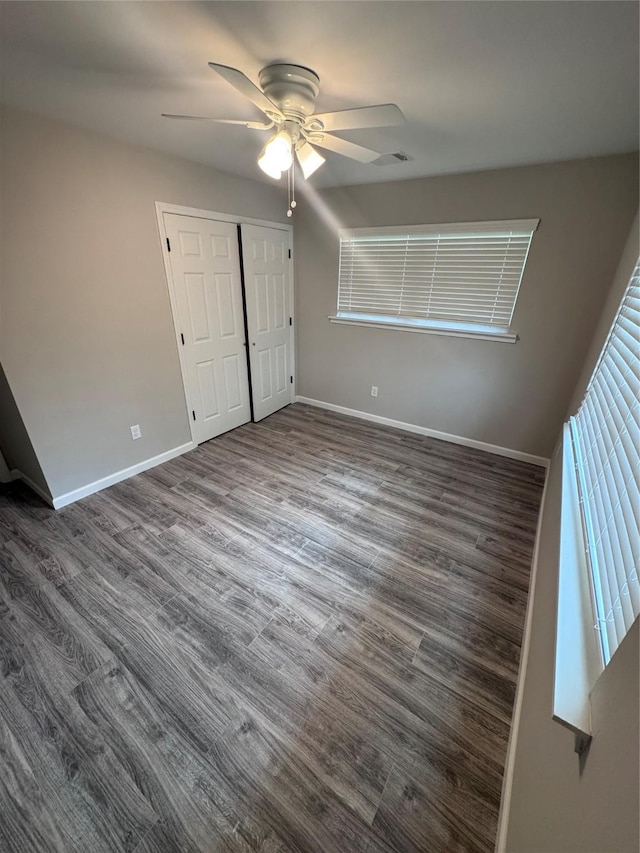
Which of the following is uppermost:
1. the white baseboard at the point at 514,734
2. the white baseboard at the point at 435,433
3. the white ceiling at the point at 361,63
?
the white ceiling at the point at 361,63

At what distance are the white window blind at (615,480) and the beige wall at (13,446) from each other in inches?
117

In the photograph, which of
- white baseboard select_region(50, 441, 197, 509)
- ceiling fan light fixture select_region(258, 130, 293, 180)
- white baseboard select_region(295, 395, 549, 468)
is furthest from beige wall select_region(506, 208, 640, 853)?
white baseboard select_region(50, 441, 197, 509)

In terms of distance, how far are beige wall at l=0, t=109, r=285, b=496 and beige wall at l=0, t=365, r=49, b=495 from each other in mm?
76

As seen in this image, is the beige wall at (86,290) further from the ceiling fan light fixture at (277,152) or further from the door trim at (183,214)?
the ceiling fan light fixture at (277,152)

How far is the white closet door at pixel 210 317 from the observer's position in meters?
2.72

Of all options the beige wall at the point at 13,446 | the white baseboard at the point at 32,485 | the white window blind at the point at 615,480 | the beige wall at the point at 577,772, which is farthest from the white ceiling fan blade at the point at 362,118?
the white baseboard at the point at 32,485

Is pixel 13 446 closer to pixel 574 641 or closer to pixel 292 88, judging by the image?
pixel 292 88

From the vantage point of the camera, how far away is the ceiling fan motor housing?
133 centimetres

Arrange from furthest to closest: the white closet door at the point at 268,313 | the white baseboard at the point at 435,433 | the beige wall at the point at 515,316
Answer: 1. the white closet door at the point at 268,313
2. the white baseboard at the point at 435,433
3. the beige wall at the point at 515,316

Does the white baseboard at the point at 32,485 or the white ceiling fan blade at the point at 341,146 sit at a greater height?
the white ceiling fan blade at the point at 341,146

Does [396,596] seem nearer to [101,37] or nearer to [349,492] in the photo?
[349,492]

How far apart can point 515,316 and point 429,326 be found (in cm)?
72

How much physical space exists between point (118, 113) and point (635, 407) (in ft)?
9.04

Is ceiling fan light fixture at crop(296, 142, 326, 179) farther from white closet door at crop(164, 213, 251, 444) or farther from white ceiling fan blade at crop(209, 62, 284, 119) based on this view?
white closet door at crop(164, 213, 251, 444)
